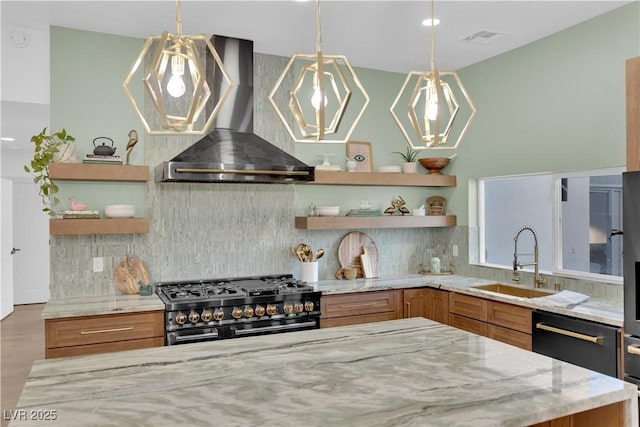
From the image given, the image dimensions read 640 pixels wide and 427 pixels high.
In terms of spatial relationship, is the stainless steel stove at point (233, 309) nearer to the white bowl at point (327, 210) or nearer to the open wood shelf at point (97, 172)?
the white bowl at point (327, 210)

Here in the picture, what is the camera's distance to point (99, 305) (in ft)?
10.8

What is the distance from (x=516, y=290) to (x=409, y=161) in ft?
5.24

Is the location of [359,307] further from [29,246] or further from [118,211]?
[29,246]

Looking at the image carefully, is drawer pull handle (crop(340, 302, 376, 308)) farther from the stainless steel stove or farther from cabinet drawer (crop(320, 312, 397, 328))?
the stainless steel stove

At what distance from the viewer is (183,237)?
4.00 meters

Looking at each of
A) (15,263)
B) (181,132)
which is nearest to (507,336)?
(181,132)

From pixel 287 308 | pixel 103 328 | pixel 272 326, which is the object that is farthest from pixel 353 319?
pixel 103 328

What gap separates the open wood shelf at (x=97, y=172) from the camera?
346 centimetres

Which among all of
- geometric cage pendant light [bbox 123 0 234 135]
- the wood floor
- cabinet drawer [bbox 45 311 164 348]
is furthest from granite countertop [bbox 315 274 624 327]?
the wood floor

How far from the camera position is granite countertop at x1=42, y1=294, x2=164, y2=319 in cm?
310

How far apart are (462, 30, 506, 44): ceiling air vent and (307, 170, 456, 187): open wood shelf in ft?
4.38

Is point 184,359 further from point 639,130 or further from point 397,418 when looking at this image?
point 639,130

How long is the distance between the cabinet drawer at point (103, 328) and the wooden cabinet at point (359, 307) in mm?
1290

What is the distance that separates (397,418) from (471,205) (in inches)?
142
